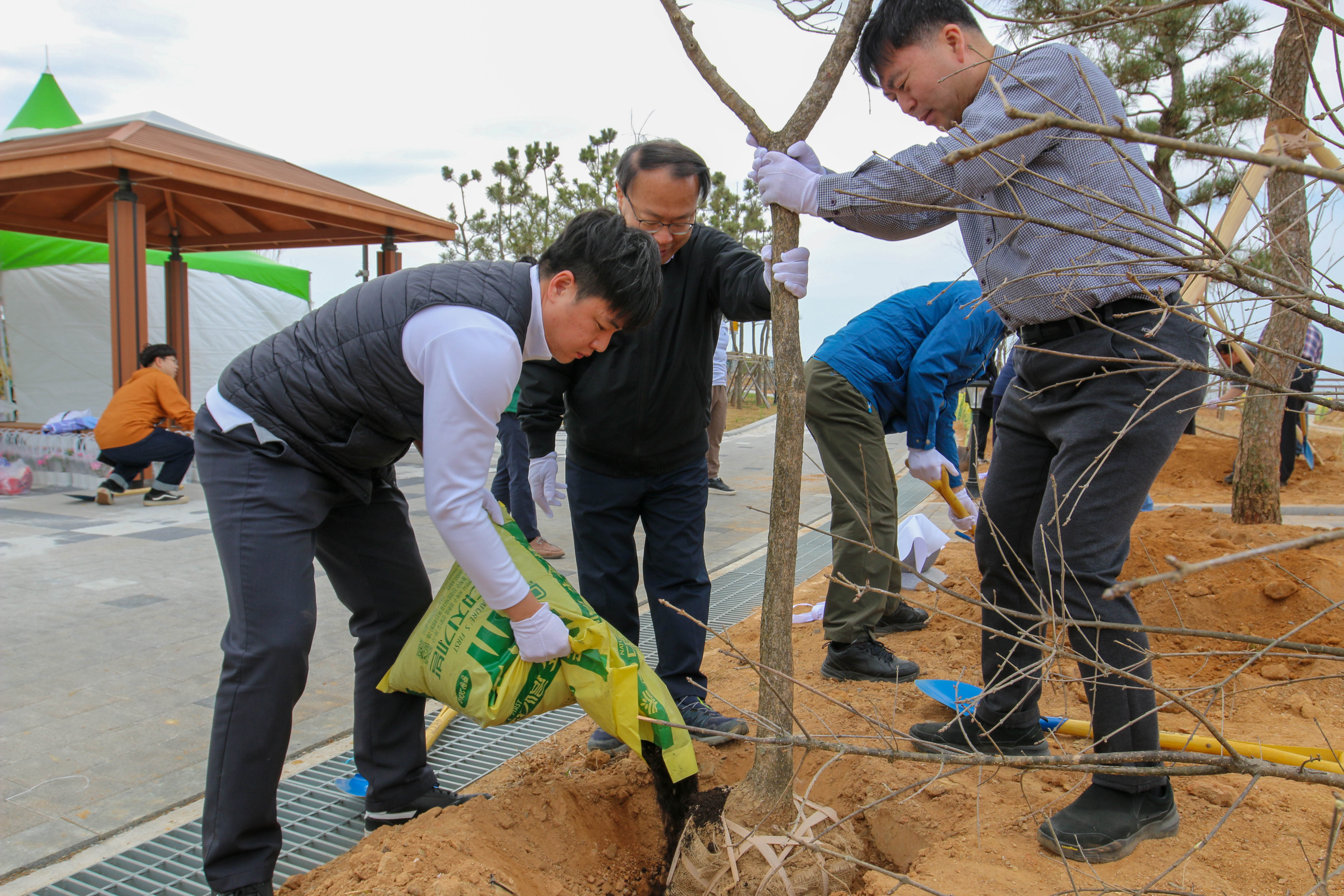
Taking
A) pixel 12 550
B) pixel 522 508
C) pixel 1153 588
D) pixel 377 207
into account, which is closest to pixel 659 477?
pixel 522 508

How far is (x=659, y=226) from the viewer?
7.87 ft

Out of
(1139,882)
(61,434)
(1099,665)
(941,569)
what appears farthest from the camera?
(61,434)

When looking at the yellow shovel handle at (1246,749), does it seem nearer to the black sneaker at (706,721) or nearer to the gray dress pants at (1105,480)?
the gray dress pants at (1105,480)

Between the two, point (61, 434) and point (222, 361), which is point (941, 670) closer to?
point (61, 434)

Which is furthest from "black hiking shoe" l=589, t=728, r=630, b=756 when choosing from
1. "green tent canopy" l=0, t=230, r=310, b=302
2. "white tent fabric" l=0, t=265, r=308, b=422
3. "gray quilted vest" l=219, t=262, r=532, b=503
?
"white tent fabric" l=0, t=265, r=308, b=422

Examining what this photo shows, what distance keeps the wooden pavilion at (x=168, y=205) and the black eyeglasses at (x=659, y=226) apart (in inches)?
242

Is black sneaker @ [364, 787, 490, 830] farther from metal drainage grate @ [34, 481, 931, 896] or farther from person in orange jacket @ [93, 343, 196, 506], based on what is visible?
person in orange jacket @ [93, 343, 196, 506]

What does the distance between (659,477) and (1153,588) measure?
252 centimetres

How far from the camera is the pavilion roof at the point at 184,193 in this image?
6.99 metres

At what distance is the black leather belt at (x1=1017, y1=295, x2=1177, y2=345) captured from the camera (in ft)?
5.97

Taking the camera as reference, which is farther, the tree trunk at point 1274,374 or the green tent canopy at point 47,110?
the green tent canopy at point 47,110

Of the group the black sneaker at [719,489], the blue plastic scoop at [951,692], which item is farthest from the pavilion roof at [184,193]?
the blue plastic scoop at [951,692]

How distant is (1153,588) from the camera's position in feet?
12.3

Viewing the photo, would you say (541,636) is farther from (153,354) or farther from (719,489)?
(153,354)
